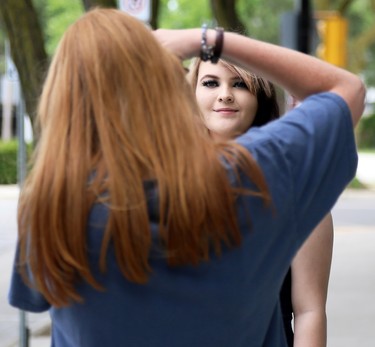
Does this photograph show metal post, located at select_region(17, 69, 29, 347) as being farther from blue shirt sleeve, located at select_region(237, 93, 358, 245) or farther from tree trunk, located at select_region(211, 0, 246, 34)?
tree trunk, located at select_region(211, 0, 246, 34)

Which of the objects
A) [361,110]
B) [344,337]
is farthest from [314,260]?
[344,337]

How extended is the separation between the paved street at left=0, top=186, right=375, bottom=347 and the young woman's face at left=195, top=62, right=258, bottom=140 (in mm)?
5111

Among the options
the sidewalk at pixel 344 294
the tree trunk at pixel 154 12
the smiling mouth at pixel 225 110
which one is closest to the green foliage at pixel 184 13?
the sidewalk at pixel 344 294

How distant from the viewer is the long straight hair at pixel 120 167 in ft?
5.84

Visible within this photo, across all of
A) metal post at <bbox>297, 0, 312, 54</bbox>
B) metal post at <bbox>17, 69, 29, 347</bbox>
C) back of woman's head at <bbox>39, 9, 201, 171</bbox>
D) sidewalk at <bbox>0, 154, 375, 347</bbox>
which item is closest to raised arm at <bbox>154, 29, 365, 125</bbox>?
back of woman's head at <bbox>39, 9, 201, 171</bbox>

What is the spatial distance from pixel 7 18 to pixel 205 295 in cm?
744

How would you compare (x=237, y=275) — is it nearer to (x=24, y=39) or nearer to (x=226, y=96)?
(x=226, y=96)

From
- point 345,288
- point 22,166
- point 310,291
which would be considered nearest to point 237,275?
point 310,291

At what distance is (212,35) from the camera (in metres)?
2.05

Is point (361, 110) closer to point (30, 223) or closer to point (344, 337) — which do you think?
point (30, 223)

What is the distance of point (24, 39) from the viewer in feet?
28.9

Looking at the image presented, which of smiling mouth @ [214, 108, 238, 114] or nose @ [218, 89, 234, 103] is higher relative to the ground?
nose @ [218, 89, 234, 103]

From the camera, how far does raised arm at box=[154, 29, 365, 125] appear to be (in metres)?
2.01

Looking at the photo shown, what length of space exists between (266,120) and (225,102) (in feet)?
0.44
